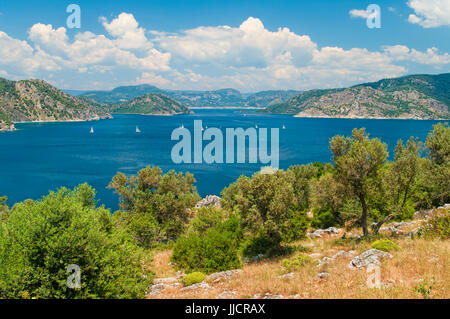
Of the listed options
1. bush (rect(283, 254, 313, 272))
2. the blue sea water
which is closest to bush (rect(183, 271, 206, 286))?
bush (rect(283, 254, 313, 272))

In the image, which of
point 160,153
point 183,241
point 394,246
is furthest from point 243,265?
point 160,153

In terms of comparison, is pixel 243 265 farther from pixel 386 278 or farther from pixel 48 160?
pixel 48 160

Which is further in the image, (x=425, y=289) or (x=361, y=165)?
(x=361, y=165)

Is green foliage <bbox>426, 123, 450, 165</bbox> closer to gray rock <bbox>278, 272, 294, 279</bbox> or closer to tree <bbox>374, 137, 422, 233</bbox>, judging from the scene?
tree <bbox>374, 137, 422, 233</bbox>

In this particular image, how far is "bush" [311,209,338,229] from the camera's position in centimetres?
3800

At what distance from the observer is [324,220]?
126 feet

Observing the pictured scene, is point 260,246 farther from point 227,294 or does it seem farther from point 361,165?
point 227,294

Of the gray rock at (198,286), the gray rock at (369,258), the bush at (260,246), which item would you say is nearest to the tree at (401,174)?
the gray rock at (369,258)

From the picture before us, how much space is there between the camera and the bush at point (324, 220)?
38.0m

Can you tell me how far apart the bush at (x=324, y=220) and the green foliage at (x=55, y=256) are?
29915 millimetres

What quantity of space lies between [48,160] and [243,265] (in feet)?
415

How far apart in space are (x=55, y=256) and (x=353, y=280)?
14308 mm

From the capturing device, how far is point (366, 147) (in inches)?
855

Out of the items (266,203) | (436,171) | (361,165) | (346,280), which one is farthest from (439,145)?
(346,280)
